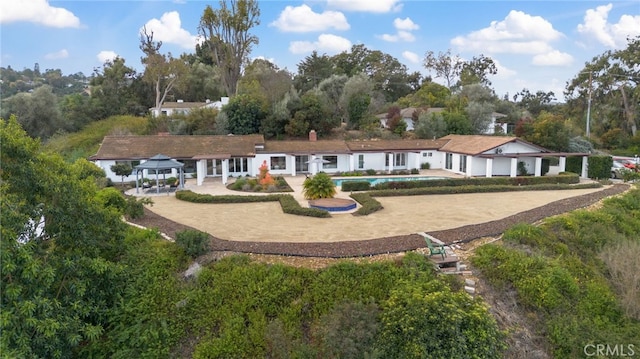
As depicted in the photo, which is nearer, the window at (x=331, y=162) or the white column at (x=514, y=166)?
the white column at (x=514, y=166)

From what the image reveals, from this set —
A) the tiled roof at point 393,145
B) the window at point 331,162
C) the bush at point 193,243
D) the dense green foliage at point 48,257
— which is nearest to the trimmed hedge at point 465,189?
the tiled roof at point 393,145

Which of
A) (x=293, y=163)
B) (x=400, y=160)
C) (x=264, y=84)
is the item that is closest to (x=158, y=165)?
(x=293, y=163)

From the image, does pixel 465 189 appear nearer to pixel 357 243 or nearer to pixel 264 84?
pixel 357 243

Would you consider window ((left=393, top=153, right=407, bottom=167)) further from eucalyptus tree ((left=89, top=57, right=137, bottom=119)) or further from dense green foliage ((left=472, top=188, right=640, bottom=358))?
eucalyptus tree ((left=89, top=57, right=137, bottom=119))

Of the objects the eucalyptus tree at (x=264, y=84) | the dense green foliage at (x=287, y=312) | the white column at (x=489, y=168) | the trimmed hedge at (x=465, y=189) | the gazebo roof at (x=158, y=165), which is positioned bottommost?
the dense green foliage at (x=287, y=312)

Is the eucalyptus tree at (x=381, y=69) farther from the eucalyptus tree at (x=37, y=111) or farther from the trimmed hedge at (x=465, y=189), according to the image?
the trimmed hedge at (x=465, y=189)

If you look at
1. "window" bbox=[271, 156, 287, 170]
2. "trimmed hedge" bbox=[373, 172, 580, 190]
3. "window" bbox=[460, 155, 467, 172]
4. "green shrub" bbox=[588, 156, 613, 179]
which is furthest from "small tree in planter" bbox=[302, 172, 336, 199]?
"green shrub" bbox=[588, 156, 613, 179]

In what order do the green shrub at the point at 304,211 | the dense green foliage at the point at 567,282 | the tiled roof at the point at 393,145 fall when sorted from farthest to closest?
the tiled roof at the point at 393,145 → the green shrub at the point at 304,211 → the dense green foliage at the point at 567,282

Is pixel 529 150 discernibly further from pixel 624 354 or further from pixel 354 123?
pixel 624 354
